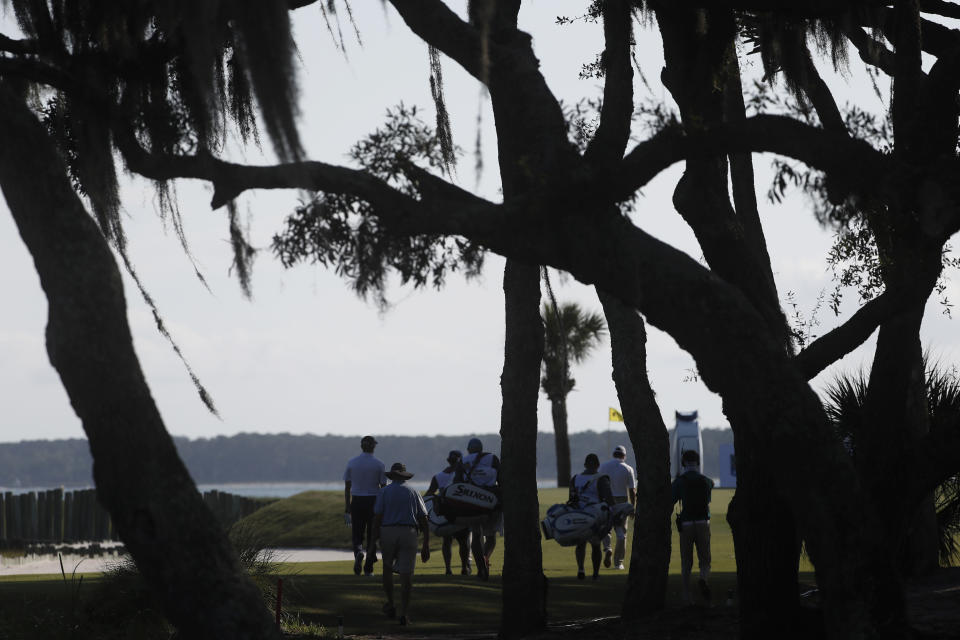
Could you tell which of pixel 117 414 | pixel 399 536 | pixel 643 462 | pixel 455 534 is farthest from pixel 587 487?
pixel 117 414

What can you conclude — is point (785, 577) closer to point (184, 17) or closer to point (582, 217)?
point (582, 217)

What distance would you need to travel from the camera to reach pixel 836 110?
11.2 m

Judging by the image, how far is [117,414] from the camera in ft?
21.5

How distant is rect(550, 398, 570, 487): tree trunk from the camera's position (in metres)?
42.9

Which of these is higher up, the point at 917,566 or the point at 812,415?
the point at 812,415

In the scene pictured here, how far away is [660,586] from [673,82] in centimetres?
509

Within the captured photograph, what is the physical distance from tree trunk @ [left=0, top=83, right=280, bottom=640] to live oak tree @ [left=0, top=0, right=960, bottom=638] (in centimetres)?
3

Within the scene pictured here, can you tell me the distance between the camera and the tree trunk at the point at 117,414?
642 centimetres

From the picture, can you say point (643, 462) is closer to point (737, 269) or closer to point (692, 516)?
point (692, 516)

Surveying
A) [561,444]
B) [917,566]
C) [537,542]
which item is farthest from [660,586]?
[561,444]

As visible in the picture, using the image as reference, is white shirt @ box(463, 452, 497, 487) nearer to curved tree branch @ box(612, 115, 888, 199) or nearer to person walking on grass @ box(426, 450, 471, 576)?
person walking on grass @ box(426, 450, 471, 576)

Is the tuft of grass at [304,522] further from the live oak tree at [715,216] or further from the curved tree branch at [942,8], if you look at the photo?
the live oak tree at [715,216]

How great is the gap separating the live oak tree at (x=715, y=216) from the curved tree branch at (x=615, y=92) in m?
0.01

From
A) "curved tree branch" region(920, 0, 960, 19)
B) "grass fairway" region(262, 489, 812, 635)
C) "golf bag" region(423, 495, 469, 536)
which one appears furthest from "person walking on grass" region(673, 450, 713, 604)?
"curved tree branch" region(920, 0, 960, 19)
